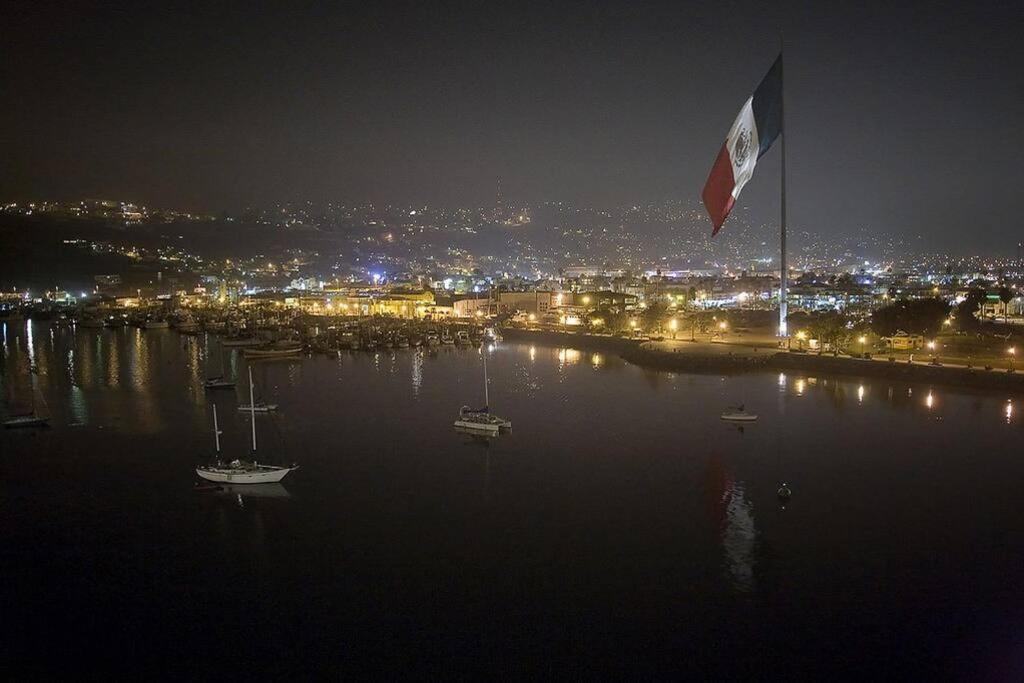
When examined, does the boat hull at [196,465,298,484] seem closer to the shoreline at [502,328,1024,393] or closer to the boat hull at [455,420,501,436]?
the boat hull at [455,420,501,436]

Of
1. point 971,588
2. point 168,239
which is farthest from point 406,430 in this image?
point 168,239

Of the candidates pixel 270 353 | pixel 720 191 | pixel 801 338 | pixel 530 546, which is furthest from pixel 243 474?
pixel 801 338

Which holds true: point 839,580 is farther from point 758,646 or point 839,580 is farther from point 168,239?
point 168,239

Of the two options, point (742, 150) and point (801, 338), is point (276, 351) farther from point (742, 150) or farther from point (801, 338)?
point (742, 150)

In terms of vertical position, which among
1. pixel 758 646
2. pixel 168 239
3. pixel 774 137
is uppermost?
pixel 168 239

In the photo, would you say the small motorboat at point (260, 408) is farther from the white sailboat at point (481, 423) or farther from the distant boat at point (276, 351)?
the distant boat at point (276, 351)

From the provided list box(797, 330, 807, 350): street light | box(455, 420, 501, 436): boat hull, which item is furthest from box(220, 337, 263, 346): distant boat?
box(797, 330, 807, 350): street light
